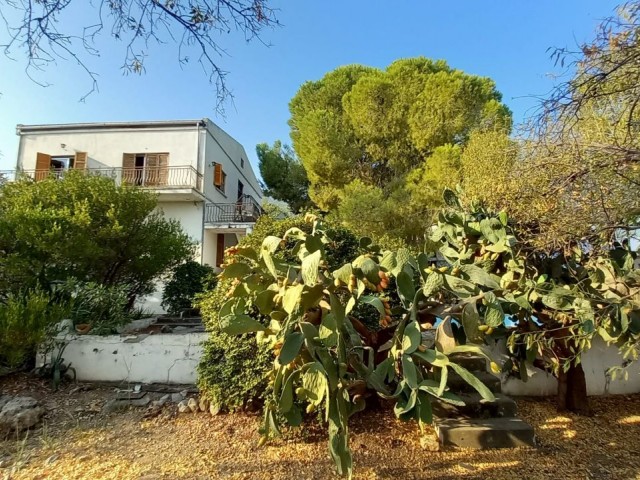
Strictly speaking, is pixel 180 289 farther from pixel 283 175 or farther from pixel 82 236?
pixel 283 175

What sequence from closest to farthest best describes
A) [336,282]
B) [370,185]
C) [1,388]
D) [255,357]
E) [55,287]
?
[336,282]
[255,357]
[1,388]
[55,287]
[370,185]

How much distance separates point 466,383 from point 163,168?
535 inches

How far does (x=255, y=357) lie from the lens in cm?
325

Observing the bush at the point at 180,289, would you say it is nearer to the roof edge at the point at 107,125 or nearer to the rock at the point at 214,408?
the rock at the point at 214,408

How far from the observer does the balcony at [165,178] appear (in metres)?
13.6

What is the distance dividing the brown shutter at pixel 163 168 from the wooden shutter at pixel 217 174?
1876mm

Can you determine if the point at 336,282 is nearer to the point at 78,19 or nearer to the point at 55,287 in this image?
the point at 78,19

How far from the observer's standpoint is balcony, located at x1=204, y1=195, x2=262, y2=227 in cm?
1462

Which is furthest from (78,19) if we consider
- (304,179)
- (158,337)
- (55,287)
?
(304,179)

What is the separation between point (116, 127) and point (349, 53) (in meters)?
13.5

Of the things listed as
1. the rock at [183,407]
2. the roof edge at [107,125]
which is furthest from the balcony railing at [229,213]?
the rock at [183,407]

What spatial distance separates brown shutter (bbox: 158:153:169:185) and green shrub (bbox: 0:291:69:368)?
10.3 m

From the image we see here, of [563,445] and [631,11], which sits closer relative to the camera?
[631,11]

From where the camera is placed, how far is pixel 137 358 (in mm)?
4465
